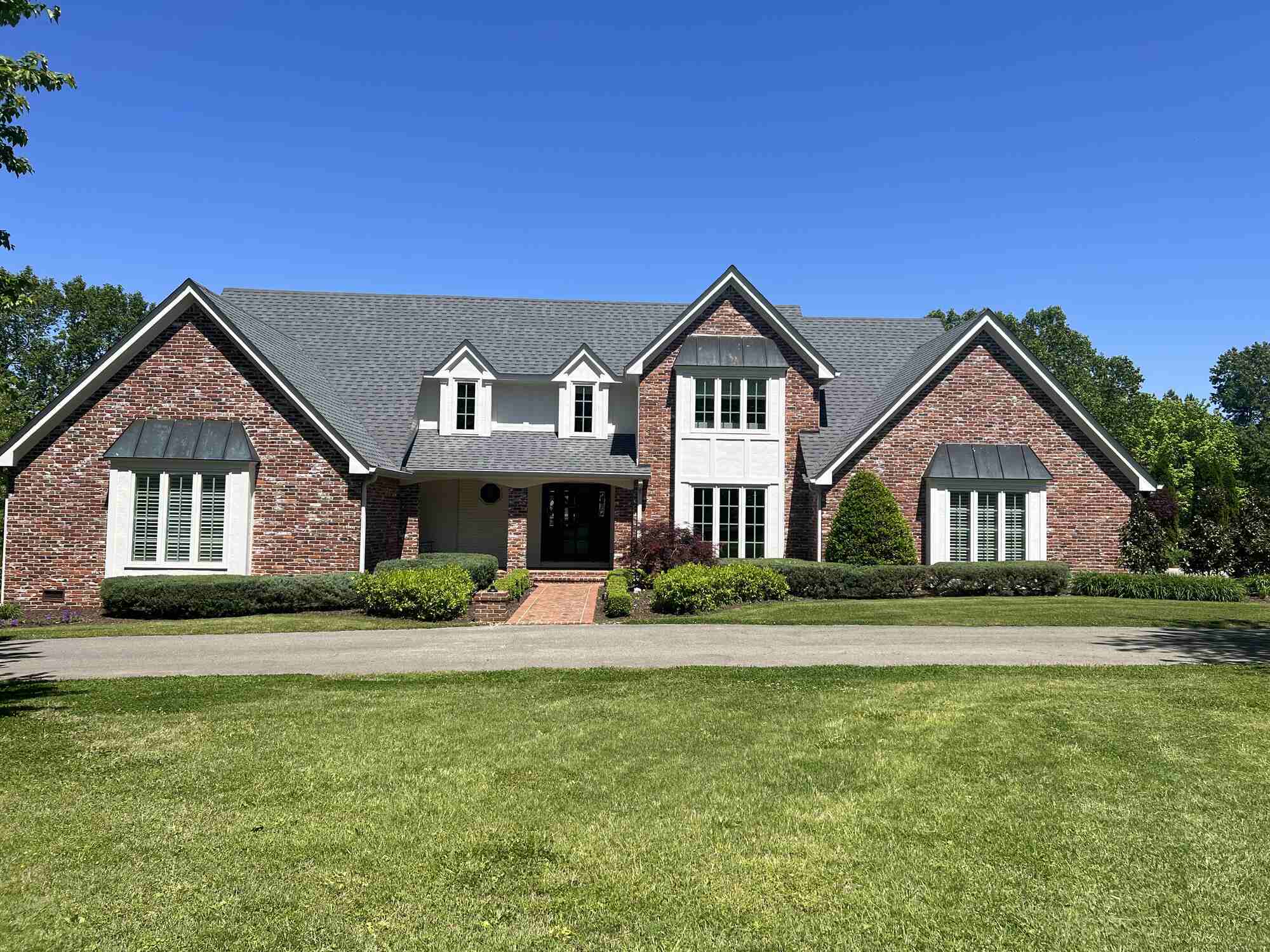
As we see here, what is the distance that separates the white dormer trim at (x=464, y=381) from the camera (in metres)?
27.4

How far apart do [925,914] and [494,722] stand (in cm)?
515

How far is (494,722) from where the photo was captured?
8914mm

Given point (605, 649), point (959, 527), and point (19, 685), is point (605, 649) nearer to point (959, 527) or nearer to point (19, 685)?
point (19, 685)

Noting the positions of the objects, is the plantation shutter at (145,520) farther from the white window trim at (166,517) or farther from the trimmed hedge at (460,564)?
the trimmed hedge at (460,564)

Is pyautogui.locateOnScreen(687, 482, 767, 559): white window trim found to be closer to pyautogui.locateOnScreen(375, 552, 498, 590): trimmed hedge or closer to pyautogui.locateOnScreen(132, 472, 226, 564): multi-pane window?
pyautogui.locateOnScreen(375, 552, 498, 590): trimmed hedge

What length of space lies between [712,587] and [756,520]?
6.45m

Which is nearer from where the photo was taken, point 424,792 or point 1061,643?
point 424,792

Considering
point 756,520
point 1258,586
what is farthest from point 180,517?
point 1258,586

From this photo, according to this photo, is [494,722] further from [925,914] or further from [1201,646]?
[1201,646]

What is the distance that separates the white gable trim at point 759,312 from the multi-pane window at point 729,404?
2.14 m

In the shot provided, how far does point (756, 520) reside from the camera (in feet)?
84.2

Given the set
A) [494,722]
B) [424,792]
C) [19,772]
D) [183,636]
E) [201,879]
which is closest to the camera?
[201,879]

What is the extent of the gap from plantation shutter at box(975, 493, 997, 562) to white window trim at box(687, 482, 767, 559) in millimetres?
5721

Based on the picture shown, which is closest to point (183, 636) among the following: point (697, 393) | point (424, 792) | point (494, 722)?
point (494, 722)
